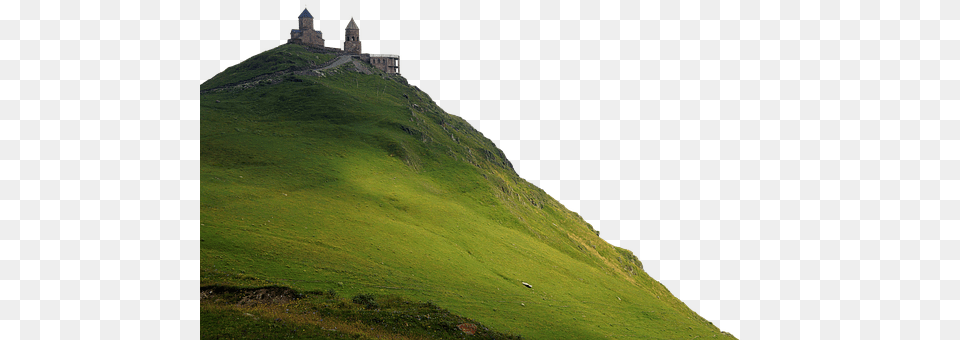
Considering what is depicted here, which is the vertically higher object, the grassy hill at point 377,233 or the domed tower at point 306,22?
the domed tower at point 306,22

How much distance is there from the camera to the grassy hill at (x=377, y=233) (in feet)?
172

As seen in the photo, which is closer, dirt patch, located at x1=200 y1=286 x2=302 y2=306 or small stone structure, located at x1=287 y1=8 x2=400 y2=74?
dirt patch, located at x1=200 y1=286 x2=302 y2=306

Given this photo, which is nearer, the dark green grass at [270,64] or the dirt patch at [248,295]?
the dirt patch at [248,295]

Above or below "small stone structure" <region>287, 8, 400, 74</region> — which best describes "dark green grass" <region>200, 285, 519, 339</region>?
below

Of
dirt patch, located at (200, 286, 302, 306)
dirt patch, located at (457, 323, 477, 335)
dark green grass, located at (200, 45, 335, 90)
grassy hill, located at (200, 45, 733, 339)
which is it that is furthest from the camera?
dark green grass, located at (200, 45, 335, 90)

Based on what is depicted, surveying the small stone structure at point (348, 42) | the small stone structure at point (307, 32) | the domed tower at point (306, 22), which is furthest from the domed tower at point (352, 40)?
the domed tower at point (306, 22)

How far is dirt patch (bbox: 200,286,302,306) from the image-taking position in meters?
47.2

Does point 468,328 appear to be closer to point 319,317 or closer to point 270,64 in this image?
point 319,317

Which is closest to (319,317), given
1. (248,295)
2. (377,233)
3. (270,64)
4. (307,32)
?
(248,295)

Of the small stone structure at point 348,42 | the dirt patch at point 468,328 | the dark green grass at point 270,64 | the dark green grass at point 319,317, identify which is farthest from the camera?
the small stone structure at point 348,42

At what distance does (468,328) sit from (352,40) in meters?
138

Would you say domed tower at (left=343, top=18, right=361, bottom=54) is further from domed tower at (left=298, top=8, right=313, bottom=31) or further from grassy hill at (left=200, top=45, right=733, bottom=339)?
grassy hill at (left=200, top=45, right=733, bottom=339)

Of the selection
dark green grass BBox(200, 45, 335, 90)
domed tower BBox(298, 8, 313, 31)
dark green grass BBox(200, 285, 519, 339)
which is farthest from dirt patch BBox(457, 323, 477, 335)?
domed tower BBox(298, 8, 313, 31)

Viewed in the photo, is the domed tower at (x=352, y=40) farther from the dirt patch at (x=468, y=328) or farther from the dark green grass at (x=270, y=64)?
the dirt patch at (x=468, y=328)
